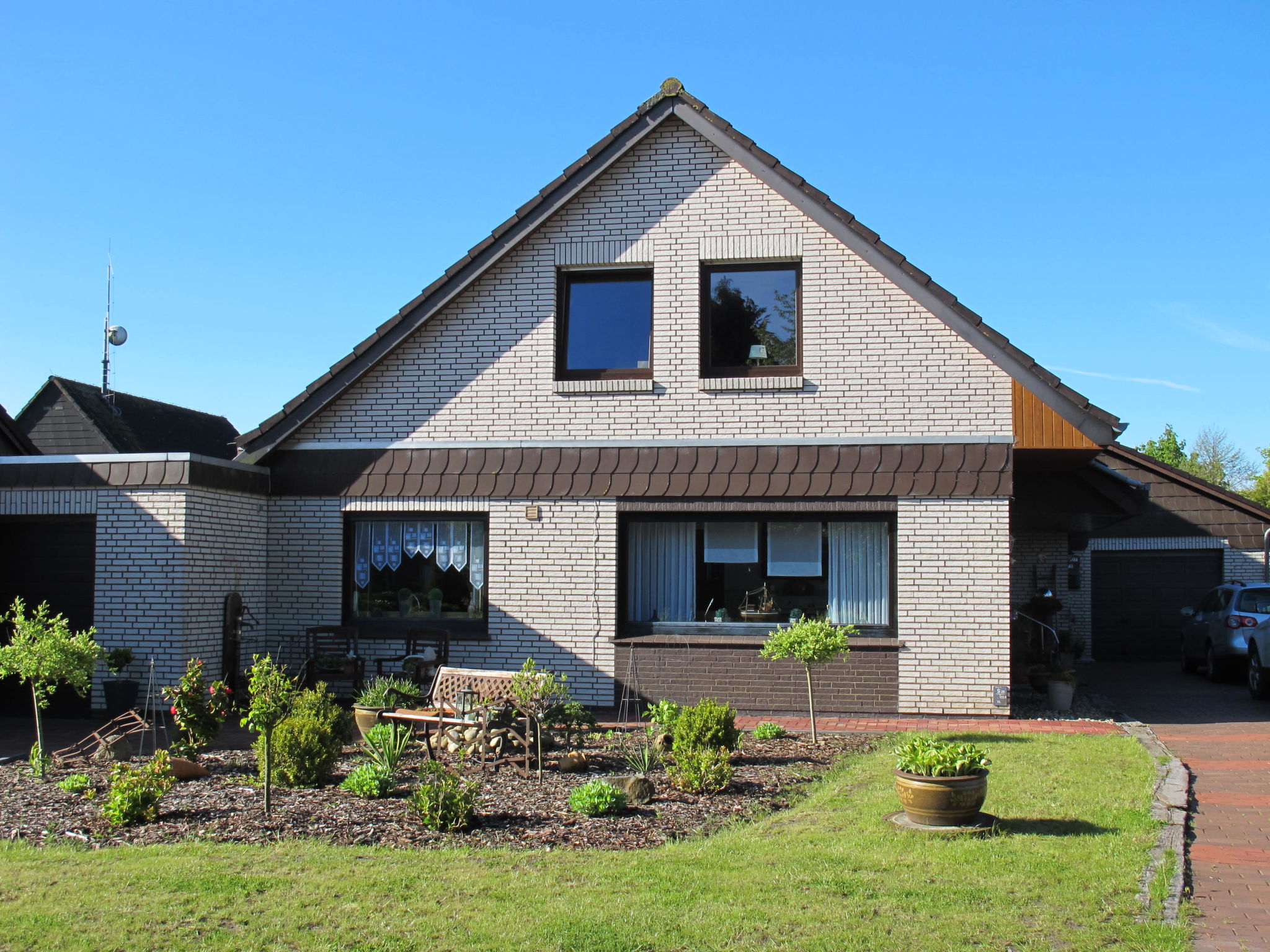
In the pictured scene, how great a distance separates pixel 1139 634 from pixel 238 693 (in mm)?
17142

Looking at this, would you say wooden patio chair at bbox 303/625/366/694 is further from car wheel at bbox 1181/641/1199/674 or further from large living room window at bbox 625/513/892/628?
car wheel at bbox 1181/641/1199/674

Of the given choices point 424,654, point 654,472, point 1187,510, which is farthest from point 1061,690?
point 1187,510

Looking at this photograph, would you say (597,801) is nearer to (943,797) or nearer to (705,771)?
(705,771)

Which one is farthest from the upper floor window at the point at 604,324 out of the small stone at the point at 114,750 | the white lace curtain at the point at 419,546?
the small stone at the point at 114,750

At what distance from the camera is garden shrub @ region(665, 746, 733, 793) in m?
8.48

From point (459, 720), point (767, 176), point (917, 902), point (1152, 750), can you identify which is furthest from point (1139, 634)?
point (917, 902)

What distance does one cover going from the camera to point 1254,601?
17828 millimetres

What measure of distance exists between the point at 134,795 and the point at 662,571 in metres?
7.08

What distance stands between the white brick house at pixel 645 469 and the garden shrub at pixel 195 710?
110 inches

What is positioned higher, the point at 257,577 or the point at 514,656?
the point at 257,577

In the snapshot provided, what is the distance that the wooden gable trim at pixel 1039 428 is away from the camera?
1250 cm

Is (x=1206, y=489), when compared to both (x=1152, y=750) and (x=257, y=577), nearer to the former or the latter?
(x=1152, y=750)

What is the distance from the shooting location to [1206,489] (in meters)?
22.1

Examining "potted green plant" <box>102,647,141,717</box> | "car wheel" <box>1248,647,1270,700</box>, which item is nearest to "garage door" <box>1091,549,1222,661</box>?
"car wheel" <box>1248,647,1270,700</box>
